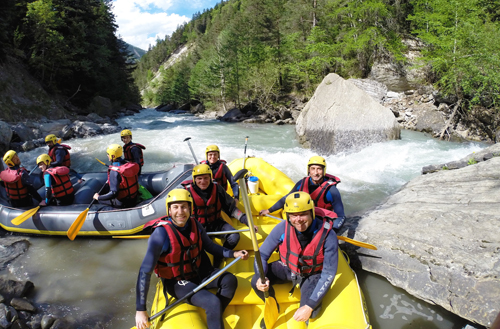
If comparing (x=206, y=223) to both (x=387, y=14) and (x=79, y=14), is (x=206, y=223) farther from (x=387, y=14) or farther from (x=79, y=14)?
(x=79, y=14)

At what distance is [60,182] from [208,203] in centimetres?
301

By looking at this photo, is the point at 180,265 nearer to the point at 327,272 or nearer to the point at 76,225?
the point at 327,272

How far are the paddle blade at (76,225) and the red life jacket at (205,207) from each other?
6.58 ft

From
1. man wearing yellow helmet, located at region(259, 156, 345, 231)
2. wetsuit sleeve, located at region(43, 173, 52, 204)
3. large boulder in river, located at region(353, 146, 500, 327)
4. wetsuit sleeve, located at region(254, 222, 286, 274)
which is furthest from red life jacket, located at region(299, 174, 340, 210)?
wetsuit sleeve, located at region(43, 173, 52, 204)

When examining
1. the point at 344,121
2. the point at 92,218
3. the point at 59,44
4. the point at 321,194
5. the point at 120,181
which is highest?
the point at 59,44

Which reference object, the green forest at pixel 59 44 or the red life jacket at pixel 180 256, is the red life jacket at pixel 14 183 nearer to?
the red life jacket at pixel 180 256

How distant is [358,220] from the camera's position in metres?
3.78

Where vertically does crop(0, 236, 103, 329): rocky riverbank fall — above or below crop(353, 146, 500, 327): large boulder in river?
below

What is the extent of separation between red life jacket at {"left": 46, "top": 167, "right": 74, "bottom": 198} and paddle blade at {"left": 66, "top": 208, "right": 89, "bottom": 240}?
2.84 feet

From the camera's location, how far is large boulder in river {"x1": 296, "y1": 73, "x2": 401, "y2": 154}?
30.3 ft

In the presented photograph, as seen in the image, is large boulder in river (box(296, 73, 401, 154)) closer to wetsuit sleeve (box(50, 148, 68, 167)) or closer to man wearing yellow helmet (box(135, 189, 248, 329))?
wetsuit sleeve (box(50, 148, 68, 167))

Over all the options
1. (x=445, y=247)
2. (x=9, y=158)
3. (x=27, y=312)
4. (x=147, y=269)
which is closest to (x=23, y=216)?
(x=9, y=158)

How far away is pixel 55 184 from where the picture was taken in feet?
14.8

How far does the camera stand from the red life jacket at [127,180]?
418 cm
